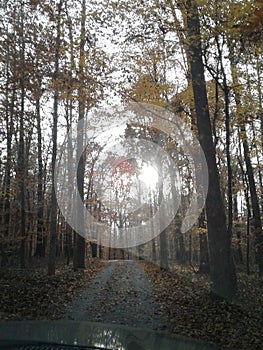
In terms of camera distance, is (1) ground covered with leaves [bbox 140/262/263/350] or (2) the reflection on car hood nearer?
(2) the reflection on car hood

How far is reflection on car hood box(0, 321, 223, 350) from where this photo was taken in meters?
4.27

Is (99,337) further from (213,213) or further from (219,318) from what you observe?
(213,213)

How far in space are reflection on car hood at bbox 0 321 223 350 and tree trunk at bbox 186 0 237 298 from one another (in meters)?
4.48

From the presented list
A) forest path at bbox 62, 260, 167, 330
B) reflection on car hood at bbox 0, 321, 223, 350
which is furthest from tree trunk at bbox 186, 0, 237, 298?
reflection on car hood at bbox 0, 321, 223, 350

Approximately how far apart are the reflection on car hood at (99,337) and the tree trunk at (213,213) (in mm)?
4482

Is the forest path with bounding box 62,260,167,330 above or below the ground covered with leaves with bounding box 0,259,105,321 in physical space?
below

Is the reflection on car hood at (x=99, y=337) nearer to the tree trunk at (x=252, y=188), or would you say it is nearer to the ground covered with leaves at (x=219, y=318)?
the ground covered with leaves at (x=219, y=318)

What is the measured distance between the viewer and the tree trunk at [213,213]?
907cm

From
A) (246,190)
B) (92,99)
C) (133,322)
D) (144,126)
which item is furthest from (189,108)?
(133,322)

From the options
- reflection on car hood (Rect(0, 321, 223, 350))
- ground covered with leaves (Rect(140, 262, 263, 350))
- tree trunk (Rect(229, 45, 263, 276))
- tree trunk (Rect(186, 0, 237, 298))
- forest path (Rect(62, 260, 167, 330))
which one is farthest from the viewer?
tree trunk (Rect(229, 45, 263, 276))

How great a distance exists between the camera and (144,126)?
19.8 metres

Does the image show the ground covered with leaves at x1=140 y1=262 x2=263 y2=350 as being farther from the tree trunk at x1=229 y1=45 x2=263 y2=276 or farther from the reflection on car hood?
the tree trunk at x1=229 y1=45 x2=263 y2=276

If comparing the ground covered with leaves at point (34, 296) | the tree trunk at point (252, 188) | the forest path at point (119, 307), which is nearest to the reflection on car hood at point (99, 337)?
the forest path at point (119, 307)

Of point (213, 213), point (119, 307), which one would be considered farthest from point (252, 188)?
point (119, 307)
